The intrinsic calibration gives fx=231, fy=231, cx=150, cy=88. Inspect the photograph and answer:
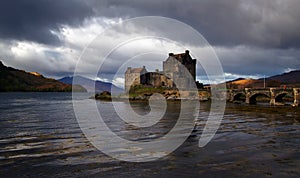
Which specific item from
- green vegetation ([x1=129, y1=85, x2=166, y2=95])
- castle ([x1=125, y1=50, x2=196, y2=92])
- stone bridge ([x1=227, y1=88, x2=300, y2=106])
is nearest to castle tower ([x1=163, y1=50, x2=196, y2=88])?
castle ([x1=125, y1=50, x2=196, y2=92])

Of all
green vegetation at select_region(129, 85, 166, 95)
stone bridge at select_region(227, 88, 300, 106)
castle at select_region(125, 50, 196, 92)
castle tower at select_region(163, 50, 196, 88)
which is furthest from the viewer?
castle at select_region(125, 50, 196, 92)

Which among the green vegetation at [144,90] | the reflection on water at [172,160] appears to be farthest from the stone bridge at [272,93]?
the reflection on water at [172,160]

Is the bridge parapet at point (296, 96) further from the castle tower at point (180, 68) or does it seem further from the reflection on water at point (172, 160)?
the castle tower at point (180, 68)

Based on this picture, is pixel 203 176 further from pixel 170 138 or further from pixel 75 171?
pixel 170 138

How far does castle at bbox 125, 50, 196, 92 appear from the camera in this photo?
123 meters

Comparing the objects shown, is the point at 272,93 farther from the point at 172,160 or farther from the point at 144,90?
the point at 144,90

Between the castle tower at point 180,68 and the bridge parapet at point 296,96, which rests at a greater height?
the castle tower at point 180,68

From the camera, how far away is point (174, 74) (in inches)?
4926

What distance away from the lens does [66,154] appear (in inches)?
532

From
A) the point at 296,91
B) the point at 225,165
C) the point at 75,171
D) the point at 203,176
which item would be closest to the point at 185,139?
the point at 225,165

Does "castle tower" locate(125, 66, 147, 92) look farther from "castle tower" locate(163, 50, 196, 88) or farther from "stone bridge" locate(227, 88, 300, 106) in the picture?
"stone bridge" locate(227, 88, 300, 106)

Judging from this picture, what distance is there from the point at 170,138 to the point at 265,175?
360 inches

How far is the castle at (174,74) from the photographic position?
123 metres

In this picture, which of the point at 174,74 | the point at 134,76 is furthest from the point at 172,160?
the point at 134,76
